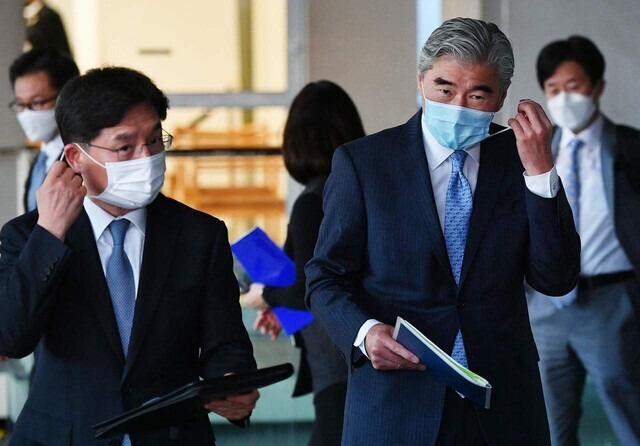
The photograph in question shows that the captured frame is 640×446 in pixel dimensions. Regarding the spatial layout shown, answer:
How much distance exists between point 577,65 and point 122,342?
2.57m

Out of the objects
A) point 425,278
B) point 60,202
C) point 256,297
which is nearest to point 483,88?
point 425,278

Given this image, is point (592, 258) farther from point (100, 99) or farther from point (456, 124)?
point (100, 99)

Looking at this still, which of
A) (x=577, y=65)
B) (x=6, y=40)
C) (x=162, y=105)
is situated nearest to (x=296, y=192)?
(x=6, y=40)

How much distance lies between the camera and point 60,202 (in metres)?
2.78

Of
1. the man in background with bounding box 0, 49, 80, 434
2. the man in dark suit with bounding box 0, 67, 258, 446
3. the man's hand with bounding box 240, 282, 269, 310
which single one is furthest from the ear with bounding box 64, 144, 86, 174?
the man in background with bounding box 0, 49, 80, 434

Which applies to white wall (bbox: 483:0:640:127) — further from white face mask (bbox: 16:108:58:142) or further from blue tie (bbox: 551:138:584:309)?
white face mask (bbox: 16:108:58:142)

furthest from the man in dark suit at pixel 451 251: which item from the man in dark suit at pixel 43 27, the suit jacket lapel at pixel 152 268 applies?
the man in dark suit at pixel 43 27

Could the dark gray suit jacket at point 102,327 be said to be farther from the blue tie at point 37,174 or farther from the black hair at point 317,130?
the blue tie at point 37,174

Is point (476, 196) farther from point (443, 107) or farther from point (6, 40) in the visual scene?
point (6, 40)

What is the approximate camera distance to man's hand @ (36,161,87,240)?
277 centimetres

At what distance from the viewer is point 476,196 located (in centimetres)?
286

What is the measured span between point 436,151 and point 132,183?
2.31 feet

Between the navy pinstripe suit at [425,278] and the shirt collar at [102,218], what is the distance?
1.35 feet

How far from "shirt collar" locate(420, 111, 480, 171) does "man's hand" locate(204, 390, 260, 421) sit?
A: 0.68m
